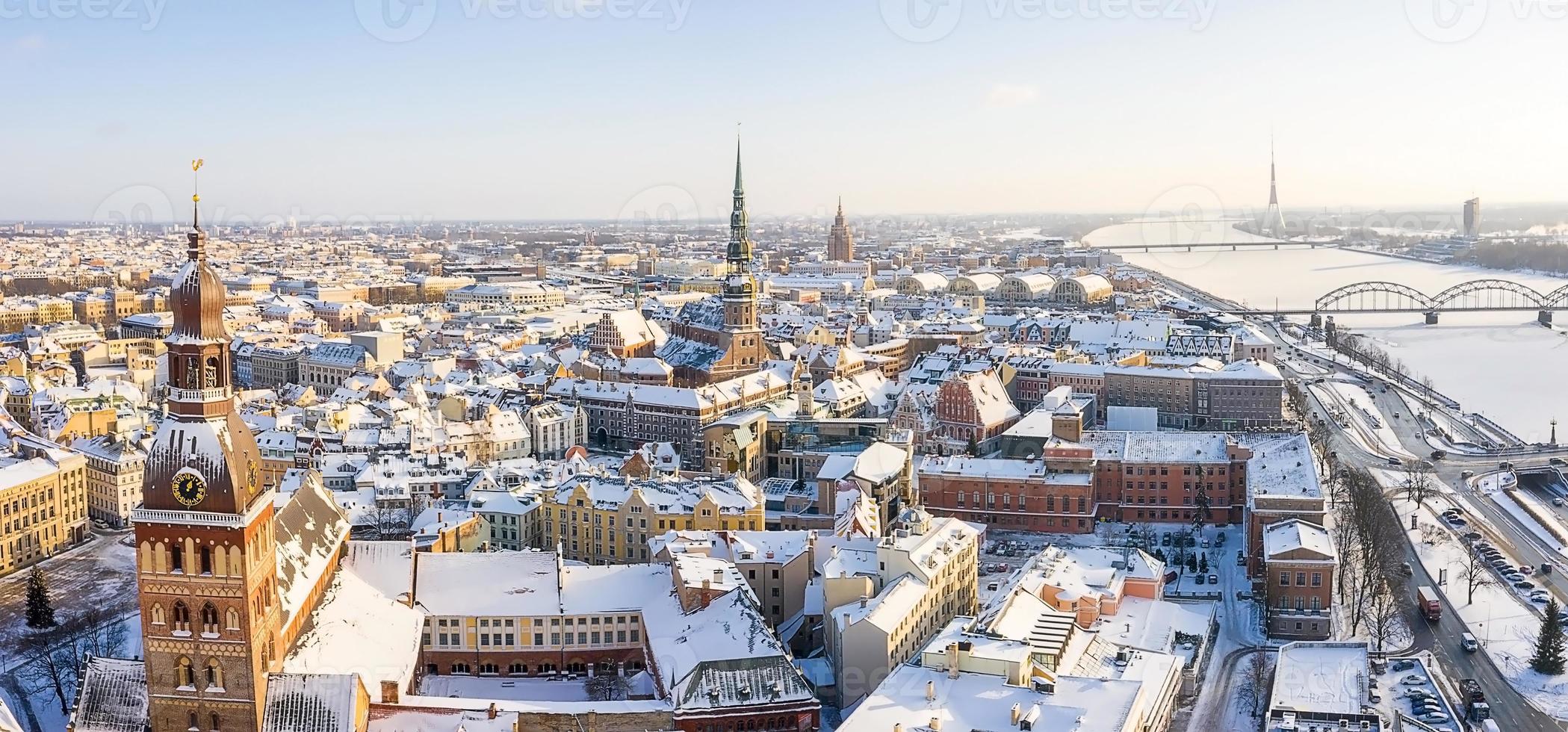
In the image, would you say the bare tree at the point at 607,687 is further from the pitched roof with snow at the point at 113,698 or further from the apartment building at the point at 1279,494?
the apartment building at the point at 1279,494

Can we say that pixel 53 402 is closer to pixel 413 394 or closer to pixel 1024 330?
pixel 413 394

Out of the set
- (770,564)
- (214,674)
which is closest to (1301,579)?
(770,564)

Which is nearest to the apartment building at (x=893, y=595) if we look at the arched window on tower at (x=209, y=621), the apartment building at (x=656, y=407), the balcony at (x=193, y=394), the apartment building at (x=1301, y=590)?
the apartment building at (x=1301, y=590)

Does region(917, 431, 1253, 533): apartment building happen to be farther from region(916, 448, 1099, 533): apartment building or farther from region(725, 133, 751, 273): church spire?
region(725, 133, 751, 273): church spire

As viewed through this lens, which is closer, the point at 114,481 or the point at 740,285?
the point at 114,481

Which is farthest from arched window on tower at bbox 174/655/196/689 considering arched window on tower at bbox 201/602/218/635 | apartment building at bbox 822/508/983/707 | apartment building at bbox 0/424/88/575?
apartment building at bbox 0/424/88/575

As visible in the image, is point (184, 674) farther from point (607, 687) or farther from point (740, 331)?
point (740, 331)

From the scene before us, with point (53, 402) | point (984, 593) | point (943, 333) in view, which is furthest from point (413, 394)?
point (943, 333)
